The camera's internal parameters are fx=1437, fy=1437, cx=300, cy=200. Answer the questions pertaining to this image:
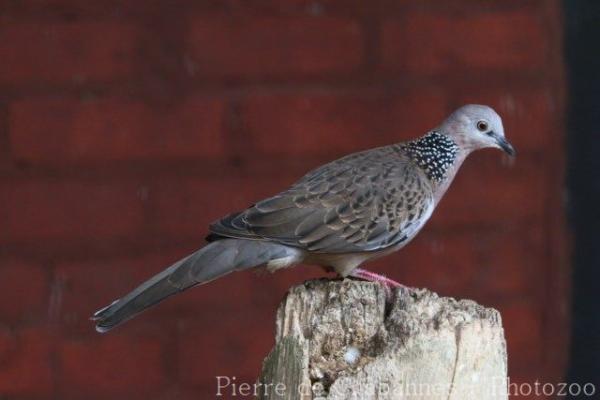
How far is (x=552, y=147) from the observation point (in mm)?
3855

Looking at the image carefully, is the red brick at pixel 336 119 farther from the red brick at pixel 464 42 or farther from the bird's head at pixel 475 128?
the bird's head at pixel 475 128

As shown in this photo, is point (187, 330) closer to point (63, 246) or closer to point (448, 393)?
point (63, 246)

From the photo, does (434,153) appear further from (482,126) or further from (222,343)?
(222,343)

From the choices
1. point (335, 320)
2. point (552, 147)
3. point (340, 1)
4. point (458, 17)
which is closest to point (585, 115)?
point (552, 147)

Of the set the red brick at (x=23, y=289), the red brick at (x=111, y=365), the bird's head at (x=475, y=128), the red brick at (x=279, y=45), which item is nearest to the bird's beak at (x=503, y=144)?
the bird's head at (x=475, y=128)

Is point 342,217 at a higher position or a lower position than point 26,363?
higher

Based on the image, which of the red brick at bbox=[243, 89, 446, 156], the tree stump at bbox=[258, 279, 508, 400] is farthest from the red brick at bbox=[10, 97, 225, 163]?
the tree stump at bbox=[258, 279, 508, 400]

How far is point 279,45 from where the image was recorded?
369 cm

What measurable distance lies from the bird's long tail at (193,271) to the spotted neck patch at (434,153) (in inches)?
17.4

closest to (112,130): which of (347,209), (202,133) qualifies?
(202,133)

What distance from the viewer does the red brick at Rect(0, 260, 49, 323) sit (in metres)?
3.60

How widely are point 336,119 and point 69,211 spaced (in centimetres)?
72

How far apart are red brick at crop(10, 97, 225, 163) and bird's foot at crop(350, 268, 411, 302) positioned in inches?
28.5

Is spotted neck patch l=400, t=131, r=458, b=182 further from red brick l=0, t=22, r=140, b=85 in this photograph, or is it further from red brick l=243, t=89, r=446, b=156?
red brick l=0, t=22, r=140, b=85
